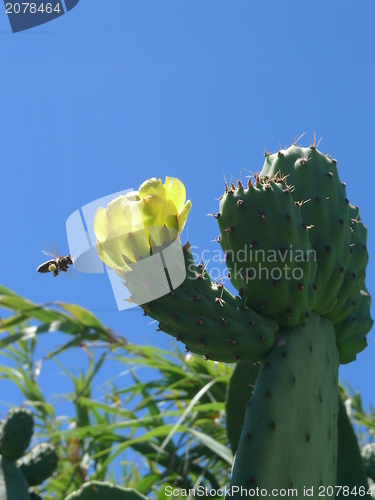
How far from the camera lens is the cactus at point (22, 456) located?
202cm

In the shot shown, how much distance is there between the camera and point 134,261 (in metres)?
1.20

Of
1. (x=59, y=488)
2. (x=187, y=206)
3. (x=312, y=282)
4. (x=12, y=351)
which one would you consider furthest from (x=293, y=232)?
(x=12, y=351)

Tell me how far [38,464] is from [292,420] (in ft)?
4.19

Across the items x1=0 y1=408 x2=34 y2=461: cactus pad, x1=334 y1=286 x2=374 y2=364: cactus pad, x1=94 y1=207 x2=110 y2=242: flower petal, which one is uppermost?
x1=94 y1=207 x2=110 y2=242: flower petal

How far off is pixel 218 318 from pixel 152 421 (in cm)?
190

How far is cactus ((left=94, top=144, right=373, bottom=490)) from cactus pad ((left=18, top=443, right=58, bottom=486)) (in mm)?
1148

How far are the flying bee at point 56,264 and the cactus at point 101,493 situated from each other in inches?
27.6

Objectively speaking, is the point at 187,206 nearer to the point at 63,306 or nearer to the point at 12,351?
the point at 63,306

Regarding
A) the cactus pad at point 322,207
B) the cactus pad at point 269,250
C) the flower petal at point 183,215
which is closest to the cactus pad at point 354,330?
the cactus pad at point 322,207

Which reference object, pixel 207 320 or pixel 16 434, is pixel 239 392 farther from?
pixel 16 434

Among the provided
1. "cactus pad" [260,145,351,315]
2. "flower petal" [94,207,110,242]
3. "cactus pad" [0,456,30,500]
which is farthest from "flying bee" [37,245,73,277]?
"cactus pad" [0,456,30,500]

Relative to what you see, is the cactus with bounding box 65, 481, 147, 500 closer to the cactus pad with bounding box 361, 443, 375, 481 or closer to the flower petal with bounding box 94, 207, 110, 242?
the cactus pad with bounding box 361, 443, 375, 481

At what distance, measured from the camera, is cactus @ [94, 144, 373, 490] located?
3.86 ft

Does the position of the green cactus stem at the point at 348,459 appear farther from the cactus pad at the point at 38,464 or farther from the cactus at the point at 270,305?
the cactus pad at the point at 38,464
